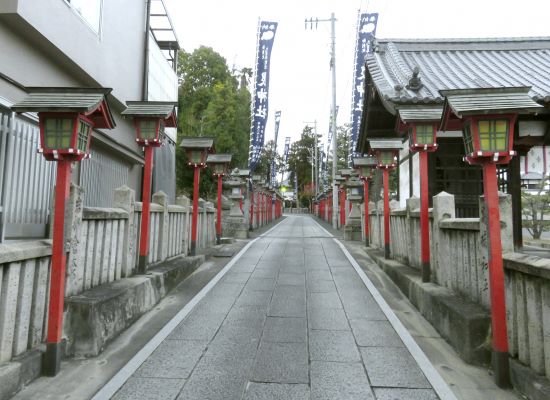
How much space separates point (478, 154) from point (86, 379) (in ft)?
15.2

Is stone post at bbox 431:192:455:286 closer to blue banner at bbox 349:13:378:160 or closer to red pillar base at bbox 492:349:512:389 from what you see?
red pillar base at bbox 492:349:512:389

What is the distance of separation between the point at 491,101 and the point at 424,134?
2426 mm

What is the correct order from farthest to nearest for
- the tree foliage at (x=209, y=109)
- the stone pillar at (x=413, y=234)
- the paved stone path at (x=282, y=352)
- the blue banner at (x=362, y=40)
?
the tree foliage at (x=209, y=109)
the blue banner at (x=362, y=40)
the stone pillar at (x=413, y=234)
the paved stone path at (x=282, y=352)

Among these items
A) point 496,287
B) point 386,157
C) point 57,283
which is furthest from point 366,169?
point 57,283

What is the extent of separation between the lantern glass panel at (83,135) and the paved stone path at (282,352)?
250 centimetres

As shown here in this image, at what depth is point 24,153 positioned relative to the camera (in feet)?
21.0

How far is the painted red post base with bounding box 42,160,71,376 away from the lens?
12.2 ft

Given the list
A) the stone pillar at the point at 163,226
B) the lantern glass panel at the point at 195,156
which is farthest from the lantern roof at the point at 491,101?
the lantern glass panel at the point at 195,156

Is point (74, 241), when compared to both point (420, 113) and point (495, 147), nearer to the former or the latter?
point (495, 147)

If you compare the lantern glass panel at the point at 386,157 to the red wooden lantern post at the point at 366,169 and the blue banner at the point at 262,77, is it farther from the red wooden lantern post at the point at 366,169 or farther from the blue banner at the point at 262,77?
the blue banner at the point at 262,77

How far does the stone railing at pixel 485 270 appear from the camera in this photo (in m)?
3.21

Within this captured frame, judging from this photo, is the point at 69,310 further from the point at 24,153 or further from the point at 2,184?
the point at 24,153

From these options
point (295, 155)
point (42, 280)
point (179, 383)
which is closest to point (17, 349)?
point (42, 280)

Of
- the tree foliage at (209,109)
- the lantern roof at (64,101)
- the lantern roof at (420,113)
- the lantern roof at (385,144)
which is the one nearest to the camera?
the lantern roof at (64,101)
